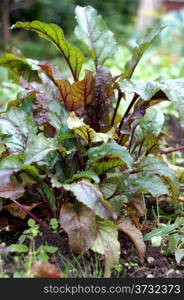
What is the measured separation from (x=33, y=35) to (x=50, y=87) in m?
7.30

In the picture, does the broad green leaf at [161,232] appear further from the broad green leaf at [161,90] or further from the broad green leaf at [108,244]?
the broad green leaf at [161,90]

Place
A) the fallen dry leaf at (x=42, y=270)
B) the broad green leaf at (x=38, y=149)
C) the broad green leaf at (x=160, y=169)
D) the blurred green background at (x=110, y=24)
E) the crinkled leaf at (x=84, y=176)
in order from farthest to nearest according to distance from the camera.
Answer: the blurred green background at (x=110, y=24), the broad green leaf at (x=160, y=169), the crinkled leaf at (x=84, y=176), the broad green leaf at (x=38, y=149), the fallen dry leaf at (x=42, y=270)

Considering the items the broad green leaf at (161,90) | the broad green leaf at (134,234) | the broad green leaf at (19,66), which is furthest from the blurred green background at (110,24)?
the broad green leaf at (134,234)

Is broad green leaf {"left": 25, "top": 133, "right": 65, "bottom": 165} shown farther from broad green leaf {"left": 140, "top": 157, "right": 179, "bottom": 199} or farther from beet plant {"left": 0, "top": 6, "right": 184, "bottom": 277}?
broad green leaf {"left": 140, "top": 157, "right": 179, "bottom": 199}

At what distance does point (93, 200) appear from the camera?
6.15ft

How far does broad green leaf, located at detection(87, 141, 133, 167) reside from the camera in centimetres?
198

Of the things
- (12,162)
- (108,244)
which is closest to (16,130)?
(12,162)

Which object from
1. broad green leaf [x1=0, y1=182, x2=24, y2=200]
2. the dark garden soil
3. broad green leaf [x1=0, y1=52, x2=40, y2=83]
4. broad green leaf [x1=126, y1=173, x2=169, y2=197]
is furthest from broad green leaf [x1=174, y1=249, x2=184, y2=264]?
broad green leaf [x1=0, y1=52, x2=40, y2=83]

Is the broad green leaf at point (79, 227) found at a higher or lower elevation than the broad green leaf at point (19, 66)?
lower

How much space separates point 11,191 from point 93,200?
45 centimetres

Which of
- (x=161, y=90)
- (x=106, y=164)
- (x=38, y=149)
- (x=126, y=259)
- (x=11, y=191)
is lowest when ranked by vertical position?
(x=126, y=259)

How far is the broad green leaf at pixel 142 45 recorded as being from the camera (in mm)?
2268

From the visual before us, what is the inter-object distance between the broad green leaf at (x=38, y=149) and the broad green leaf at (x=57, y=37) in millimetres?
571

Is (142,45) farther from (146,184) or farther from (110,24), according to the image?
(110,24)
